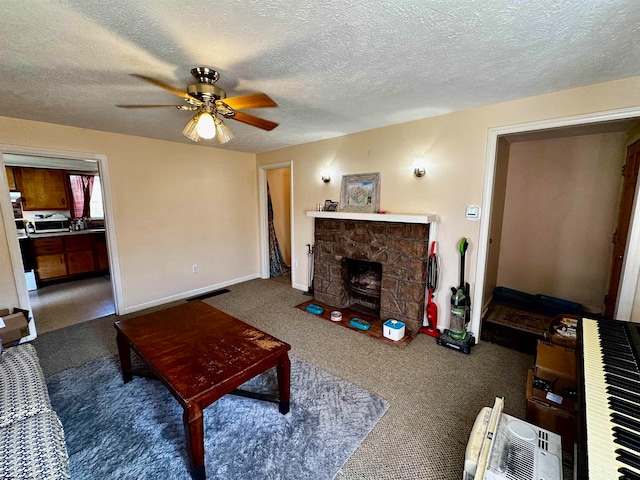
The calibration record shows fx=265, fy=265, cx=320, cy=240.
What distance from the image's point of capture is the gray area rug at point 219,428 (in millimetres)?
1489

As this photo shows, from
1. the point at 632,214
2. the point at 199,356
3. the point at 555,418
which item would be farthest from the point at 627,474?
the point at 632,214

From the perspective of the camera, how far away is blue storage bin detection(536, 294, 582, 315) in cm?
333

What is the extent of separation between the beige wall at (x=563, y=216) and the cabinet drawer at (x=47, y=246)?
7.46 m

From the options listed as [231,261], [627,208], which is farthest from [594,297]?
[231,261]

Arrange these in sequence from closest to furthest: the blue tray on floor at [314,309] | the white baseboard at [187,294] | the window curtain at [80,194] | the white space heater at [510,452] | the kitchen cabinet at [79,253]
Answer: the white space heater at [510,452] → the blue tray on floor at [314,309] → the white baseboard at [187,294] → the kitchen cabinet at [79,253] → the window curtain at [80,194]

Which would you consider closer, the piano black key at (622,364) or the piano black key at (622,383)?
the piano black key at (622,383)

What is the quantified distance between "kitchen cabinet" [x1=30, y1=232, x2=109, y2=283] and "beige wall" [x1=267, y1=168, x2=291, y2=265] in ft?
11.1

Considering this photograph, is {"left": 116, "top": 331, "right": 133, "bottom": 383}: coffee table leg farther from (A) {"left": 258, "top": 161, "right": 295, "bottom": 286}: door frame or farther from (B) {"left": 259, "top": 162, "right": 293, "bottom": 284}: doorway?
(B) {"left": 259, "top": 162, "right": 293, "bottom": 284}: doorway

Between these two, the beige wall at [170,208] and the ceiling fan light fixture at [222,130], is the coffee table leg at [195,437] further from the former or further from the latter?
the beige wall at [170,208]

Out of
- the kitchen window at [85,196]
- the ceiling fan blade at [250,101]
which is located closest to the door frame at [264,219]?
the ceiling fan blade at [250,101]

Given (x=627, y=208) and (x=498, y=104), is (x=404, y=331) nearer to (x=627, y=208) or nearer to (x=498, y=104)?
(x=498, y=104)

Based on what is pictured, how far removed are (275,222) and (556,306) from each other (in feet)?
15.3

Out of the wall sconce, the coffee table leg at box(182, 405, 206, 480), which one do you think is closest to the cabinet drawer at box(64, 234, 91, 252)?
the coffee table leg at box(182, 405, 206, 480)

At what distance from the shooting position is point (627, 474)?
708 millimetres
